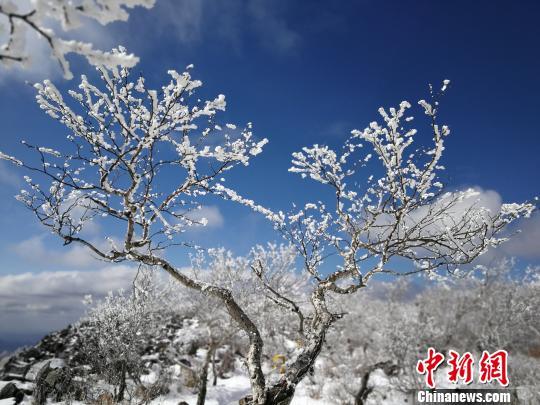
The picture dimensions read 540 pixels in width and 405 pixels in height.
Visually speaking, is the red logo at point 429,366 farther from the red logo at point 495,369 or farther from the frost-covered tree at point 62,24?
the frost-covered tree at point 62,24

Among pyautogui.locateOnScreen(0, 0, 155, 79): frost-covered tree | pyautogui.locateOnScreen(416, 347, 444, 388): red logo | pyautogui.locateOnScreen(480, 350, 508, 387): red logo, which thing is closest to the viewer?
pyautogui.locateOnScreen(0, 0, 155, 79): frost-covered tree

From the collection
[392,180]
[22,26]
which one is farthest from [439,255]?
[22,26]

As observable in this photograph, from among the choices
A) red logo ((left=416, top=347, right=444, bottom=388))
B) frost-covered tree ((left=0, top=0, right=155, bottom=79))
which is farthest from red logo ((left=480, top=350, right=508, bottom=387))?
frost-covered tree ((left=0, top=0, right=155, bottom=79))

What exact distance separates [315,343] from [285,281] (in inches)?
538

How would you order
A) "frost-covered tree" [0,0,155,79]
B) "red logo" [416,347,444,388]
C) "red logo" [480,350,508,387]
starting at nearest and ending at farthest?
"frost-covered tree" [0,0,155,79] < "red logo" [416,347,444,388] < "red logo" [480,350,508,387]

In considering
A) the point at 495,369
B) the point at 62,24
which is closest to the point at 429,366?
the point at 495,369

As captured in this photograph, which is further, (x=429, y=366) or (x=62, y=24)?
(x=429, y=366)

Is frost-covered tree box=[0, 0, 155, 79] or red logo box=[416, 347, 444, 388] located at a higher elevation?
frost-covered tree box=[0, 0, 155, 79]

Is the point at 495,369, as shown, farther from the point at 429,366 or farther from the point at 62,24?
the point at 62,24

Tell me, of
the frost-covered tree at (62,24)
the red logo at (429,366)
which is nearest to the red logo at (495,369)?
the red logo at (429,366)

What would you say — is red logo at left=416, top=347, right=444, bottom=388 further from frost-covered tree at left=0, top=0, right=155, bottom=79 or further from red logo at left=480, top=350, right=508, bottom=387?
frost-covered tree at left=0, top=0, right=155, bottom=79

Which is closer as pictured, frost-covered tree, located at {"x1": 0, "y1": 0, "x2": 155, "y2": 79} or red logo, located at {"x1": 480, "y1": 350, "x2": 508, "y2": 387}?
frost-covered tree, located at {"x1": 0, "y1": 0, "x2": 155, "y2": 79}

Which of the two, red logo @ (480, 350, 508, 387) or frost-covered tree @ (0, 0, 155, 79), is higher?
frost-covered tree @ (0, 0, 155, 79)

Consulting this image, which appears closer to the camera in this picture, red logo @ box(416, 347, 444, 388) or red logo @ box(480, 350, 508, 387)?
red logo @ box(416, 347, 444, 388)
